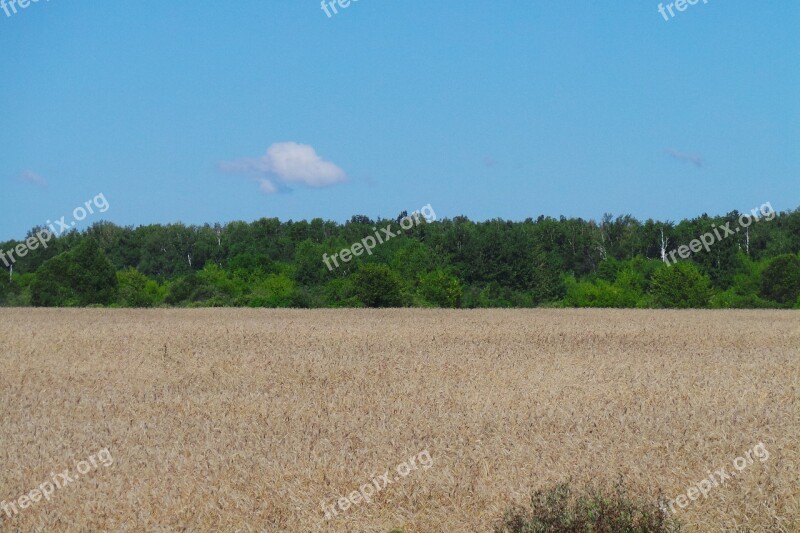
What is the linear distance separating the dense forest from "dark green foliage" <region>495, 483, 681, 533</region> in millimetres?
32867

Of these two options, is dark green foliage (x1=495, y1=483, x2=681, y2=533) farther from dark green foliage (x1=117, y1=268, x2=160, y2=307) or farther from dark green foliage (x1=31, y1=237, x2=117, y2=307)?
dark green foliage (x1=31, y1=237, x2=117, y2=307)

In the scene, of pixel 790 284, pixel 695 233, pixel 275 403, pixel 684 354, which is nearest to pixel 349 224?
pixel 695 233

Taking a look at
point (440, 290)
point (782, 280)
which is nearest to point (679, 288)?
point (782, 280)

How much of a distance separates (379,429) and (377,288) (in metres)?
32.3

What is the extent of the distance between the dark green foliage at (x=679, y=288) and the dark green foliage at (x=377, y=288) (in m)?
16.0

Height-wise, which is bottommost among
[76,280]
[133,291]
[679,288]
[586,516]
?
[679,288]

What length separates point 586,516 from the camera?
5.88m

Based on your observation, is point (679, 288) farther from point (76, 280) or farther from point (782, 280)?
point (76, 280)

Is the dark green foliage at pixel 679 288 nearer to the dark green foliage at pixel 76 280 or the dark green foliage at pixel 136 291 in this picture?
the dark green foliage at pixel 136 291

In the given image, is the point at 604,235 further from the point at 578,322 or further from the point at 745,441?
the point at 745,441

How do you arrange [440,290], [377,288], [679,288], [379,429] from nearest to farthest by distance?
[379,429] → [377,288] → [679,288] → [440,290]

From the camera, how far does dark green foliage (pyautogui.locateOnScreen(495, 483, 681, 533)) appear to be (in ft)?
19.1

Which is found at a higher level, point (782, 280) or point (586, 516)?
point (586, 516)

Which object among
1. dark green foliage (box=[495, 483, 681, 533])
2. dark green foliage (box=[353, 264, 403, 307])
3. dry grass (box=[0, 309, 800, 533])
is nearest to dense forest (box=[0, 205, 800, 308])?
dark green foliage (box=[353, 264, 403, 307])
